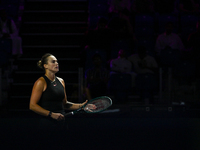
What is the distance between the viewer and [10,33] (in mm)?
7461

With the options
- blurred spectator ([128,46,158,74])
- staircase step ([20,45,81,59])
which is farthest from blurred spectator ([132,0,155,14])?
blurred spectator ([128,46,158,74])

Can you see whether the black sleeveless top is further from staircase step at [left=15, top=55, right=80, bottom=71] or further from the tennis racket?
staircase step at [left=15, top=55, right=80, bottom=71]

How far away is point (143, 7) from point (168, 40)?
1264 mm

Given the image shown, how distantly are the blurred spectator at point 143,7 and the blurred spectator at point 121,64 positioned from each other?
1931 millimetres

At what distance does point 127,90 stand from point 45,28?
2855mm

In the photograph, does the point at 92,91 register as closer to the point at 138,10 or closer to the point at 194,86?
the point at 194,86

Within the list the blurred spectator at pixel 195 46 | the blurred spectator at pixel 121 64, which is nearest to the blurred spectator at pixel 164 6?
the blurred spectator at pixel 195 46

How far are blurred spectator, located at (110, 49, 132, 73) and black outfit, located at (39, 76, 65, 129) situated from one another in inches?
138

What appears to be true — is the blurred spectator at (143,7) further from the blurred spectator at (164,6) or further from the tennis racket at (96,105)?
the tennis racket at (96,105)

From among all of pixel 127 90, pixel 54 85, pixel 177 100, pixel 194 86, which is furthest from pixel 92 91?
pixel 54 85

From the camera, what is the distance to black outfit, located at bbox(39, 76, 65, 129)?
2.98 meters

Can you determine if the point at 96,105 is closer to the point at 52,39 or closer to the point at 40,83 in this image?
the point at 40,83

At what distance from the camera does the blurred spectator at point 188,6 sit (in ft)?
27.3

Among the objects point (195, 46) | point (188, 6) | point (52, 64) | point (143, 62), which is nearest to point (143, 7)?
point (188, 6)
